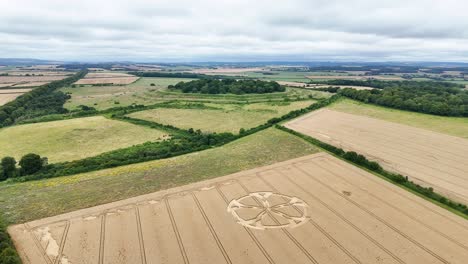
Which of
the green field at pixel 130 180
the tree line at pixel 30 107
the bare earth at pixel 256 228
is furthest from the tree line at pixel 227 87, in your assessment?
the bare earth at pixel 256 228

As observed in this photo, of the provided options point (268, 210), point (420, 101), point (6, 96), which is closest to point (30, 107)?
point (6, 96)

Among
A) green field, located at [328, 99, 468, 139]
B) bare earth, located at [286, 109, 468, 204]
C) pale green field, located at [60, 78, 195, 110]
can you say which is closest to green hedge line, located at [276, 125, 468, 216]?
bare earth, located at [286, 109, 468, 204]

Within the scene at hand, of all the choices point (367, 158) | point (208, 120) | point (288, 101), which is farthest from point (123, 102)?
Answer: point (367, 158)

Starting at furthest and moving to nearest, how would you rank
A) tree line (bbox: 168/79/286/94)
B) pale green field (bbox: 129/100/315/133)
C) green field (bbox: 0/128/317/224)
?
tree line (bbox: 168/79/286/94), pale green field (bbox: 129/100/315/133), green field (bbox: 0/128/317/224)

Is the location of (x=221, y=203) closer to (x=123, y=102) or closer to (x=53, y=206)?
(x=53, y=206)

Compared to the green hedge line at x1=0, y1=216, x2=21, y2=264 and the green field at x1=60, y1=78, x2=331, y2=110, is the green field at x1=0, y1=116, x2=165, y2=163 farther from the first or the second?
the green field at x1=60, y1=78, x2=331, y2=110

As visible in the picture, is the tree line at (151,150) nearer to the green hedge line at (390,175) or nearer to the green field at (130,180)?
the green field at (130,180)

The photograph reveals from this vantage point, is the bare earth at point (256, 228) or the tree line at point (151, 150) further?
the tree line at point (151, 150)
